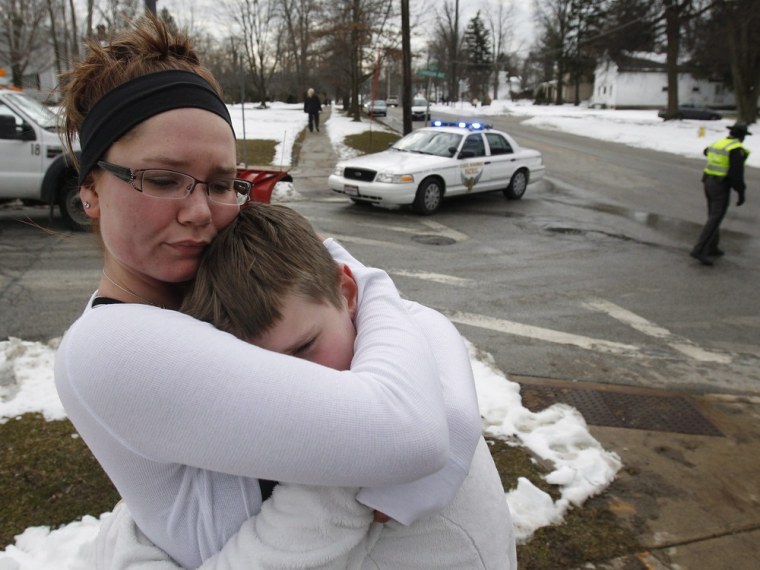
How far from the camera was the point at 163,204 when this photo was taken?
121 cm

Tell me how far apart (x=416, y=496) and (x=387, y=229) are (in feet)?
30.5

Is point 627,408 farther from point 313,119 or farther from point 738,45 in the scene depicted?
point 738,45

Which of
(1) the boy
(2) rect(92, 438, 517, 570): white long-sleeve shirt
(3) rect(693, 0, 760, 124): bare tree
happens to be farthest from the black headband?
(3) rect(693, 0, 760, 124): bare tree

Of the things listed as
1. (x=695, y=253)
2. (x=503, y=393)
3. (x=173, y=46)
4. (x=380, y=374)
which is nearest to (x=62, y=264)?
(x=503, y=393)

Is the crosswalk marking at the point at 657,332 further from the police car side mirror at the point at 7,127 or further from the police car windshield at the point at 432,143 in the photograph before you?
the police car side mirror at the point at 7,127

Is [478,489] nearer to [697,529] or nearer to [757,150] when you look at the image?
[697,529]

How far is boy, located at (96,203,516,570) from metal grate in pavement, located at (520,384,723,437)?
306 centimetres

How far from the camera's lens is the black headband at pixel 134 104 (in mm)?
1170

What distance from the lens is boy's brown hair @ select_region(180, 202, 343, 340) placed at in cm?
115

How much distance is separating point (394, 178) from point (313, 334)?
10340 mm

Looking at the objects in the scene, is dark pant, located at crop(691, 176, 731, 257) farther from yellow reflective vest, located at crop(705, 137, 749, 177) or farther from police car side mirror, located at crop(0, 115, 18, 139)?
police car side mirror, located at crop(0, 115, 18, 139)

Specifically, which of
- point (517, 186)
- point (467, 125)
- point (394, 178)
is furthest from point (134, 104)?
point (517, 186)

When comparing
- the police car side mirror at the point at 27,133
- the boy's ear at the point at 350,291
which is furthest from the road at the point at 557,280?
the police car side mirror at the point at 27,133

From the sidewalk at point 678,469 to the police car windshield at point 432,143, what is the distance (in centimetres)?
854
